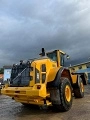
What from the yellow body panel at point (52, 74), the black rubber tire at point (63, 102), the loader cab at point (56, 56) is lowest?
the black rubber tire at point (63, 102)

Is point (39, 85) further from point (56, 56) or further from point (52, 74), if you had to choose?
point (56, 56)

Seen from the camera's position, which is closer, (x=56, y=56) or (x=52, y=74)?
(x=52, y=74)

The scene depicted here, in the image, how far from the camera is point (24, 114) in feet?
32.1

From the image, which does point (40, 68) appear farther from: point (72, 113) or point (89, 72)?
point (89, 72)

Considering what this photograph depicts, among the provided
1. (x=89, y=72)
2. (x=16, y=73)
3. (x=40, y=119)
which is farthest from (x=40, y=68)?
(x=89, y=72)

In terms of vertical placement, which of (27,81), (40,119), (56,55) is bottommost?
(40,119)

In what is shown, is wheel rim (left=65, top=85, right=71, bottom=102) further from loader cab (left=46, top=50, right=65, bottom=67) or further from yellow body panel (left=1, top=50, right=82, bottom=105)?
loader cab (left=46, top=50, right=65, bottom=67)

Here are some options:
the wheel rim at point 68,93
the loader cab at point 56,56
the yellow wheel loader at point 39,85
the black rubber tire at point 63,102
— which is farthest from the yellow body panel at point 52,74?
the loader cab at point 56,56

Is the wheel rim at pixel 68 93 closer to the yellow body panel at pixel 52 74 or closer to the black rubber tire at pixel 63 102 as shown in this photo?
the black rubber tire at pixel 63 102

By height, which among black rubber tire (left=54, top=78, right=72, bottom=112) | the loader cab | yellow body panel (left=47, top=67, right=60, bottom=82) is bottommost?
black rubber tire (left=54, top=78, right=72, bottom=112)

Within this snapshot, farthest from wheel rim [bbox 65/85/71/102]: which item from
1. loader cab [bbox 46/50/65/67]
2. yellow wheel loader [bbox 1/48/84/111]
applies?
loader cab [bbox 46/50/65/67]

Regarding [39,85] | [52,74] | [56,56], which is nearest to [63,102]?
[52,74]

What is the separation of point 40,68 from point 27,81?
29.8 inches

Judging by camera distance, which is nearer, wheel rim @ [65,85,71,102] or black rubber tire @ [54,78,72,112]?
black rubber tire @ [54,78,72,112]
